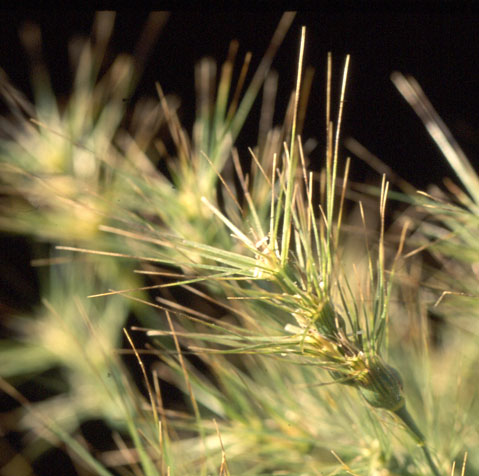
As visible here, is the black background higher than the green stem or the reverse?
higher

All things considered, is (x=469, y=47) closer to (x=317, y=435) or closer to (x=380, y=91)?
(x=380, y=91)

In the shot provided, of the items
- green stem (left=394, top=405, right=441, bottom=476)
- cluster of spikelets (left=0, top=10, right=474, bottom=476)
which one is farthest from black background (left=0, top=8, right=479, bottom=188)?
green stem (left=394, top=405, right=441, bottom=476)

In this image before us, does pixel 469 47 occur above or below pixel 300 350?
above

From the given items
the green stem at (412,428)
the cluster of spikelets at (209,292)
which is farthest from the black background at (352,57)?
the green stem at (412,428)

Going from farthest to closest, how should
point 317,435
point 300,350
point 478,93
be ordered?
point 478,93 → point 317,435 → point 300,350

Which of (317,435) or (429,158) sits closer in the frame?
(317,435)

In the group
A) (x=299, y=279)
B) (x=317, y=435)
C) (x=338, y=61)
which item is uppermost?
(x=338, y=61)

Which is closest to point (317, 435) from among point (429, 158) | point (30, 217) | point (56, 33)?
point (30, 217)

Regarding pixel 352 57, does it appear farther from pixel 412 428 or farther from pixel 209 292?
pixel 412 428

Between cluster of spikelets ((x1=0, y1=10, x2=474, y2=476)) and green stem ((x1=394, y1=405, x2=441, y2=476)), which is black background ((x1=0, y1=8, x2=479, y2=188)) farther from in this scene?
green stem ((x1=394, y1=405, x2=441, y2=476))
